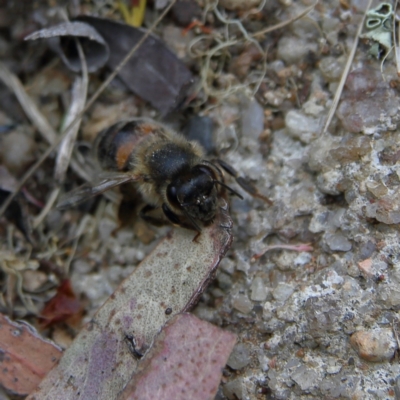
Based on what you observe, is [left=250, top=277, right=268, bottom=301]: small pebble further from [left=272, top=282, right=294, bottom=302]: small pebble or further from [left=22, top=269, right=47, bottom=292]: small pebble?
[left=22, top=269, right=47, bottom=292]: small pebble

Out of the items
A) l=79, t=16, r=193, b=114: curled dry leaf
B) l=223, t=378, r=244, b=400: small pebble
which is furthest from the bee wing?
l=223, t=378, r=244, b=400: small pebble

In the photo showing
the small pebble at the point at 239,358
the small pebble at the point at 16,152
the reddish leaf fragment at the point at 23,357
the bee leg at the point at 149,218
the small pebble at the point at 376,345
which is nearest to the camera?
the small pebble at the point at 376,345

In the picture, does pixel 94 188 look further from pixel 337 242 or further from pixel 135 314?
pixel 337 242

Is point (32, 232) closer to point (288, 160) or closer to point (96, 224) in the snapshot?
point (96, 224)

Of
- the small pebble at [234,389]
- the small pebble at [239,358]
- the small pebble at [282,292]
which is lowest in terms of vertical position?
the small pebble at [234,389]

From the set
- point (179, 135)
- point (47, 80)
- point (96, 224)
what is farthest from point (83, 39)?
point (96, 224)

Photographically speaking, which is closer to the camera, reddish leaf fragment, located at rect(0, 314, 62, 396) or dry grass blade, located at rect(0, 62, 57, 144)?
reddish leaf fragment, located at rect(0, 314, 62, 396)

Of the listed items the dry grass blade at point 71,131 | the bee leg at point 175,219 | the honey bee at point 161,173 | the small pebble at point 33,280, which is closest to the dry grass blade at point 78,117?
the dry grass blade at point 71,131

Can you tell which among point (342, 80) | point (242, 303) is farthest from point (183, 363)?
point (342, 80)

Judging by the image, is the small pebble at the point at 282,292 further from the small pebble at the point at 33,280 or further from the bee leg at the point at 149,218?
the small pebble at the point at 33,280
